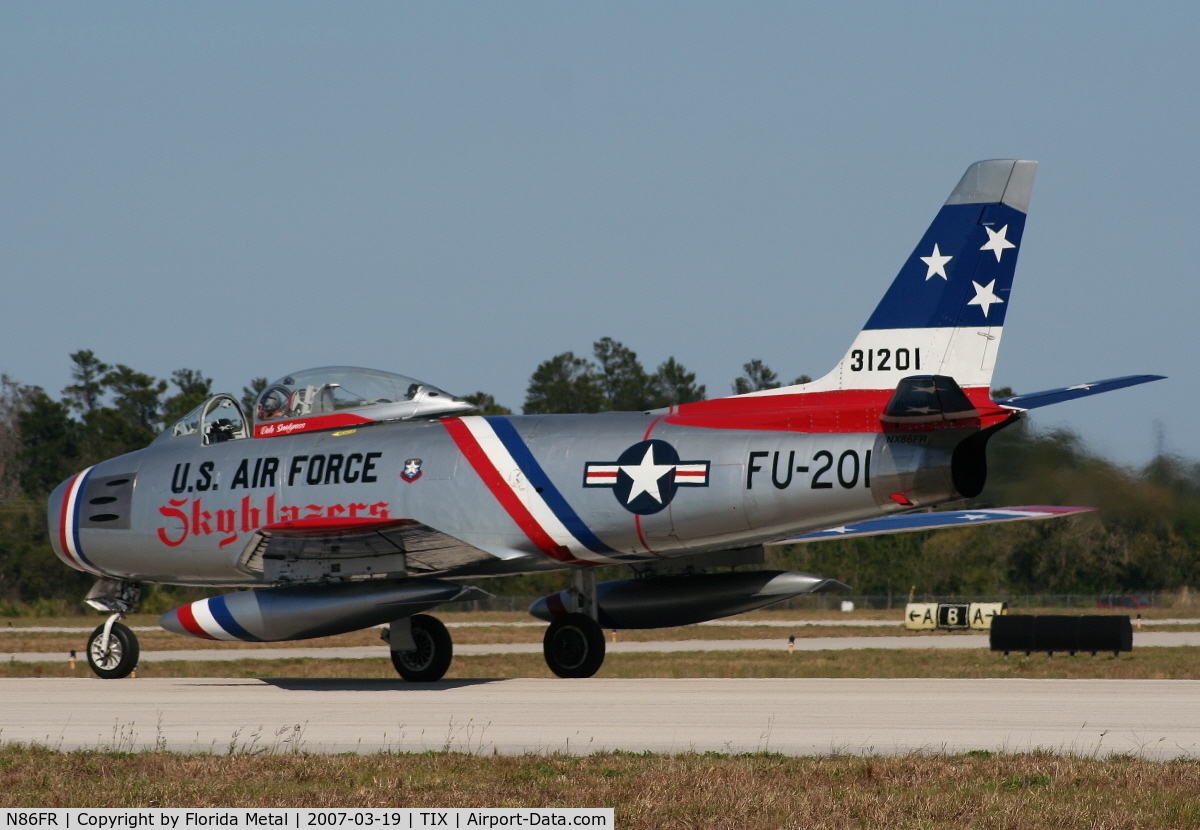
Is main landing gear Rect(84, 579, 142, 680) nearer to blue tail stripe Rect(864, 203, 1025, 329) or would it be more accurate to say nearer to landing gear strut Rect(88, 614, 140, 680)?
landing gear strut Rect(88, 614, 140, 680)

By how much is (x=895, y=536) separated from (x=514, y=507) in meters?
44.7

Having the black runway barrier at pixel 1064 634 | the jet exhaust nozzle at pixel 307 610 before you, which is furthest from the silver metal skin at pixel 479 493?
the black runway barrier at pixel 1064 634

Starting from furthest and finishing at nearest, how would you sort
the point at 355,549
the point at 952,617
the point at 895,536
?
the point at 895,536, the point at 952,617, the point at 355,549

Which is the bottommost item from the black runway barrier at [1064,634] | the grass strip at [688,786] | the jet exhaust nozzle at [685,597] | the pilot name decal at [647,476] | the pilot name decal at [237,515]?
the black runway barrier at [1064,634]

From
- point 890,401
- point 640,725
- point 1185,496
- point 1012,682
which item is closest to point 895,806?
point 640,725

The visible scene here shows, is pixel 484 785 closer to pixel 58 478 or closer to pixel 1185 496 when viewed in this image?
pixel 1185 496

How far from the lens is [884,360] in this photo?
16.7m

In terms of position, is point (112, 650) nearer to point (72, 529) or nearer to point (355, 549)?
point (72, 529)

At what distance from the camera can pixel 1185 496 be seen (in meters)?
28.7

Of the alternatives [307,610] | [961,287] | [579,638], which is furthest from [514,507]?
[961,287]

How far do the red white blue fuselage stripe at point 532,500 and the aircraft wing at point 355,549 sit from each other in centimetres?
79

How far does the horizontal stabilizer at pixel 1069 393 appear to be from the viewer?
49.6 feet

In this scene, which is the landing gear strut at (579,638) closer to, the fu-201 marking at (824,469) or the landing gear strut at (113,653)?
the fu-201 marking at (824,469)

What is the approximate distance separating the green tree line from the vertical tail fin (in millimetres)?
12576
